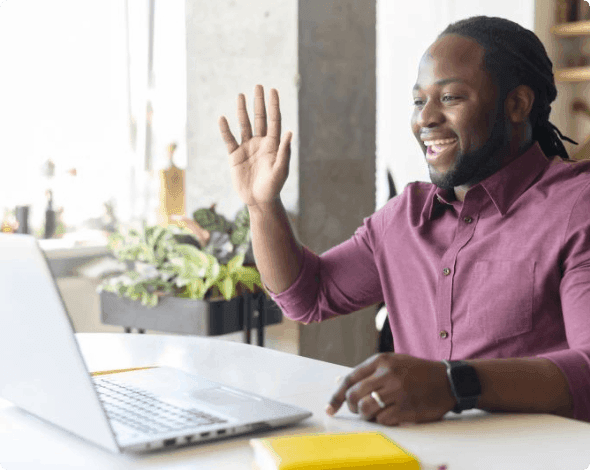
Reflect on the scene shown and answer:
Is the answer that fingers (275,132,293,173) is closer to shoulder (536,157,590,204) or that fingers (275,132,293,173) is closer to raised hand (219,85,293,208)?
raised hand (219,85,293,208)

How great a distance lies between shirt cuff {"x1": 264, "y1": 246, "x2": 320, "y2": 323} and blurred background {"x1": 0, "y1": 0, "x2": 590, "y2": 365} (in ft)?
3.37

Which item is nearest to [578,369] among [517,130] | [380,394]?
[380,394]

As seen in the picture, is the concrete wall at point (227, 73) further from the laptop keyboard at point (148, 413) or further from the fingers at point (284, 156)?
the laptop keyboard at point (148, 413)

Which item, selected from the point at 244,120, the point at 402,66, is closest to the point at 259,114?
the point at 244,120

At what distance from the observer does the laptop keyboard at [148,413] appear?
0.96 m

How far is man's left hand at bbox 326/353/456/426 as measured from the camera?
1021 mm

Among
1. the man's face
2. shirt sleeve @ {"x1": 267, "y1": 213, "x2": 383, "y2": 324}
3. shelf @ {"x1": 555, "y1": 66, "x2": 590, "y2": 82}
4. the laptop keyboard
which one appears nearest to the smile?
the man's face

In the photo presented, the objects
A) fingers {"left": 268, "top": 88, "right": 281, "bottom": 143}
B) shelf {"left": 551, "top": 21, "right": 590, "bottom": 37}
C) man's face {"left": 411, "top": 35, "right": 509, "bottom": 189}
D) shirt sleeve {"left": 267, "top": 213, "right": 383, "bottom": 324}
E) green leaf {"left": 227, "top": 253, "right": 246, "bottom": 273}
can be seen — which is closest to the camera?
man's face {"left": 411, "top": 35, "right": 509, "bottom": 189}

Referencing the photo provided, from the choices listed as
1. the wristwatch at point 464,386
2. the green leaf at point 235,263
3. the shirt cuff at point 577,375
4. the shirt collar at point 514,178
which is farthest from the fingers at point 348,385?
the green leaf at point 235,263

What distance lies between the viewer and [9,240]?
87 centimetres

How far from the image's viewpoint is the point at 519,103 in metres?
1.54

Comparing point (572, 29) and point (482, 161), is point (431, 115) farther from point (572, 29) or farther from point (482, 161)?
→ point (572, 29)

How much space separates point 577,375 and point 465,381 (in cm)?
19

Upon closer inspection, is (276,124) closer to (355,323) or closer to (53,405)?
(53,405)
